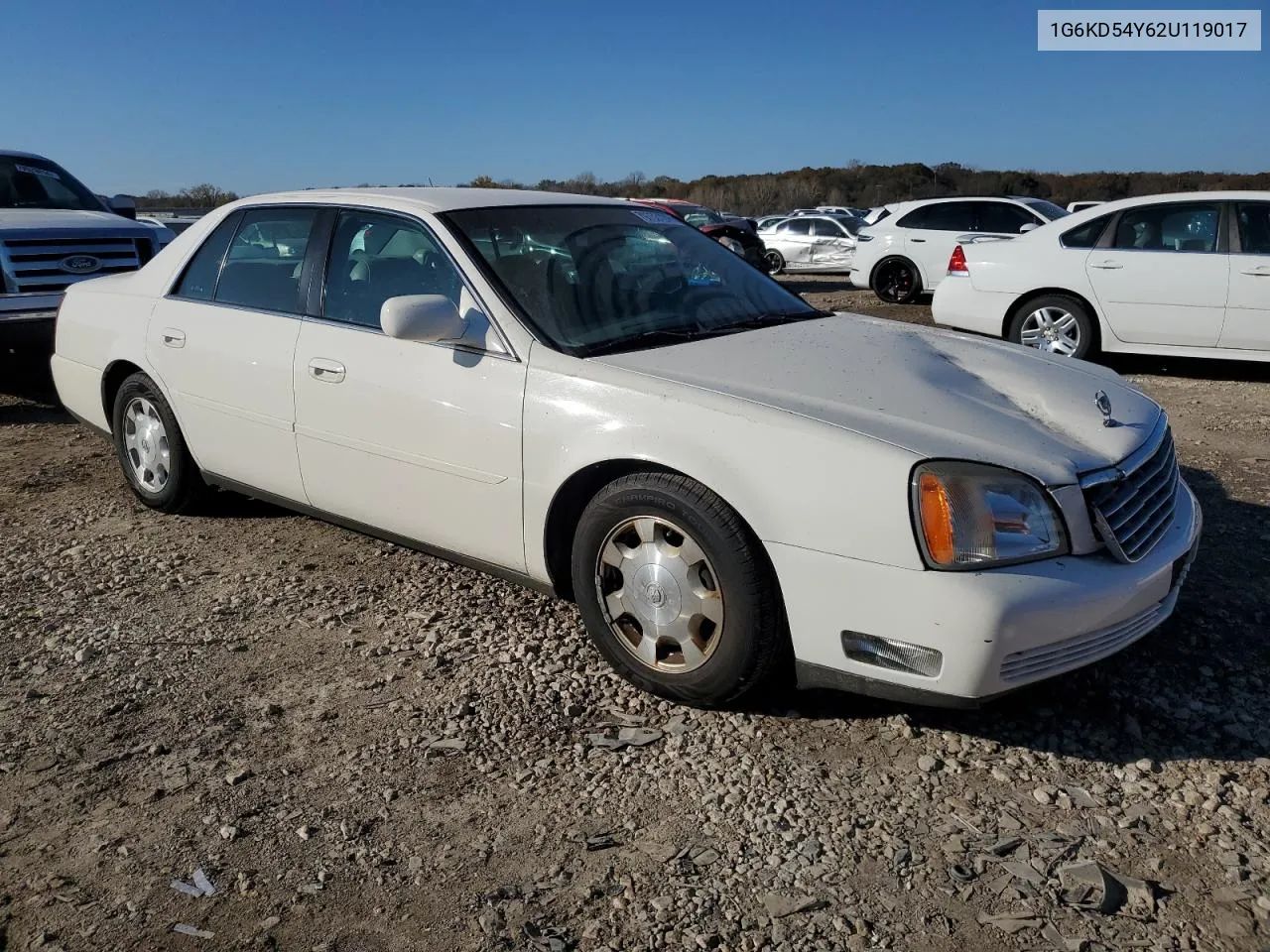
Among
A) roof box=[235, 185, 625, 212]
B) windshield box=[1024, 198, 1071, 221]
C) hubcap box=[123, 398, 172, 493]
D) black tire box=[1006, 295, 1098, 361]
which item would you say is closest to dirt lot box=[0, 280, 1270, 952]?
hubcap box=[123, 398, 172, 493]

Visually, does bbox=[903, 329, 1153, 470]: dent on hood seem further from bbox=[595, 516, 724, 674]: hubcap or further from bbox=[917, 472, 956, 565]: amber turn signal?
bbox=[595, 516, 724, 674]: hubcap

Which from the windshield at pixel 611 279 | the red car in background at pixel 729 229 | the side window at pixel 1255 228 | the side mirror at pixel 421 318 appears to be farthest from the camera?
the red car in background at pixel 729 229

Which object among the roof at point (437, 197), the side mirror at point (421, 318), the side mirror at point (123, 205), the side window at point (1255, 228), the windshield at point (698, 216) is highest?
the windshield at point (698, 216)

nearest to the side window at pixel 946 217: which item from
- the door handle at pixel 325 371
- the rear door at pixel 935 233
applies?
the rear door at pixel 935 233

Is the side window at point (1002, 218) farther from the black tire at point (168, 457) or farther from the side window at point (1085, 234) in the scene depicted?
the black tire at point (168, 457)

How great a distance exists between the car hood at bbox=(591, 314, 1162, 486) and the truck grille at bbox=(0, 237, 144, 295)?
241 inches

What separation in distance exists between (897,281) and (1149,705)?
39.9ft

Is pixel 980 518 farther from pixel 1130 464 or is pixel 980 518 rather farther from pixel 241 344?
pixel 241 344

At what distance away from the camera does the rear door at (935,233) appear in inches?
555

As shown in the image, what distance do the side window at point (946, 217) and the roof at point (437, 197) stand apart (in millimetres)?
10713

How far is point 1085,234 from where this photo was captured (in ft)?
28.9

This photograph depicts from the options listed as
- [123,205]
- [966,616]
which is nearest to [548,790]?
[966,616]

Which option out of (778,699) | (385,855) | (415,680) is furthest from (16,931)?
(778,699)

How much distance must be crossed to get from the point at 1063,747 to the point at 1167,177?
3400 inches
